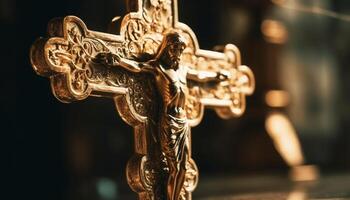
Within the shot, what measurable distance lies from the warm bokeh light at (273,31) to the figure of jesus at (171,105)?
1.54m

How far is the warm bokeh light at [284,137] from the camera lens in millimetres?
2844

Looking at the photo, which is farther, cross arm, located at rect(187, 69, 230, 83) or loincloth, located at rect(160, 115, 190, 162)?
cross arm, located at rect(187, 69, 230, 83)

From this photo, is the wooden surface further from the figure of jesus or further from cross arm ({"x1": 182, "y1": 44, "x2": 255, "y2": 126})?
the figure of jesus

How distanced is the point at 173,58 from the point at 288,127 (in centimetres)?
154

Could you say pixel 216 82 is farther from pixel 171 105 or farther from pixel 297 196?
pixel 297 196

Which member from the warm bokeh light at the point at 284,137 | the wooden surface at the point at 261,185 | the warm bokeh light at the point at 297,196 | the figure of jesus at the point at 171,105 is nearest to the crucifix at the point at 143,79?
the figure of jesus at the point at 171,105

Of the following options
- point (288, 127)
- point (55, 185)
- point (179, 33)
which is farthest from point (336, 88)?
point (179, 33)

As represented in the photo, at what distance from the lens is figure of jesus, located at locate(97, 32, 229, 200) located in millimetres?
1402

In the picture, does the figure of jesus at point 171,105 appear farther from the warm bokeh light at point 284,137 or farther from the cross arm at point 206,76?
the warm bokeh light at point 284,137

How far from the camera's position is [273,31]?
2.96m

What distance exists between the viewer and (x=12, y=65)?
1961 mm

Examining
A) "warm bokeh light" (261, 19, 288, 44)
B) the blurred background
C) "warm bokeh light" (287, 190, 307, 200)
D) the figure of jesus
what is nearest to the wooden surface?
the blurred background

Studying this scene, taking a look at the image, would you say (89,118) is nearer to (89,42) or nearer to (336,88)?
(89,42)

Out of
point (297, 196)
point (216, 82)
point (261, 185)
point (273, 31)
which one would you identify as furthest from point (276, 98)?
point (216, 82)
